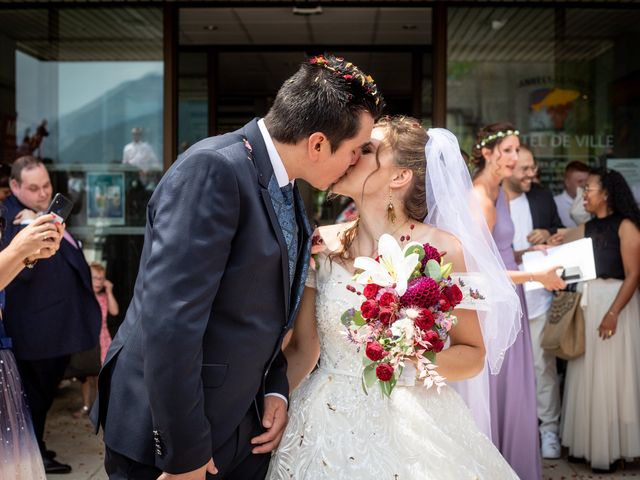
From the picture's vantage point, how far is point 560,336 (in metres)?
6.00

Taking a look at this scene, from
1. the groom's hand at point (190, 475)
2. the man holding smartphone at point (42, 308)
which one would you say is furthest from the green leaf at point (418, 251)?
the man holding smartphone at point (42, 308)

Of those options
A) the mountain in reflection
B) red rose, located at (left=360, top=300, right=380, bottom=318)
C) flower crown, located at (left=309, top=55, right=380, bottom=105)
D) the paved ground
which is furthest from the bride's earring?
the mountain in reflection

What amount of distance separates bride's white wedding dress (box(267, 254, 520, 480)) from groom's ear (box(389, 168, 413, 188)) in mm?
372

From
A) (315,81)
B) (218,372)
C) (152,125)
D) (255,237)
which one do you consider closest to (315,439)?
(218,372)

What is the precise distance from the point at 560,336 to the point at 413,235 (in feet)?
10.8

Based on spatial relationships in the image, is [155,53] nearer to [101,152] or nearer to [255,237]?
[101,152]

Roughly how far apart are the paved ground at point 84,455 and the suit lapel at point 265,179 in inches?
146

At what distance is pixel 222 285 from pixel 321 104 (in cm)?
57

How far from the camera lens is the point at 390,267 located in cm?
269

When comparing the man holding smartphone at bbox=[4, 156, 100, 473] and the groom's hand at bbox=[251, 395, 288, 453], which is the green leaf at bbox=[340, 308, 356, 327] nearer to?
the groom's hand at bbox=[251, 395, 288, 453]

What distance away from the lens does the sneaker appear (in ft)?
20.1

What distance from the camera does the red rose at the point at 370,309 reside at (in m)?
2.60

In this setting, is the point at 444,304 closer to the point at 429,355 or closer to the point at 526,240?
the point at 429,355

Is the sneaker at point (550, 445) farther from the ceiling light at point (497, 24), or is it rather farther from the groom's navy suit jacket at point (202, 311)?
the groom's navy suit jacket at point (202, 311)
